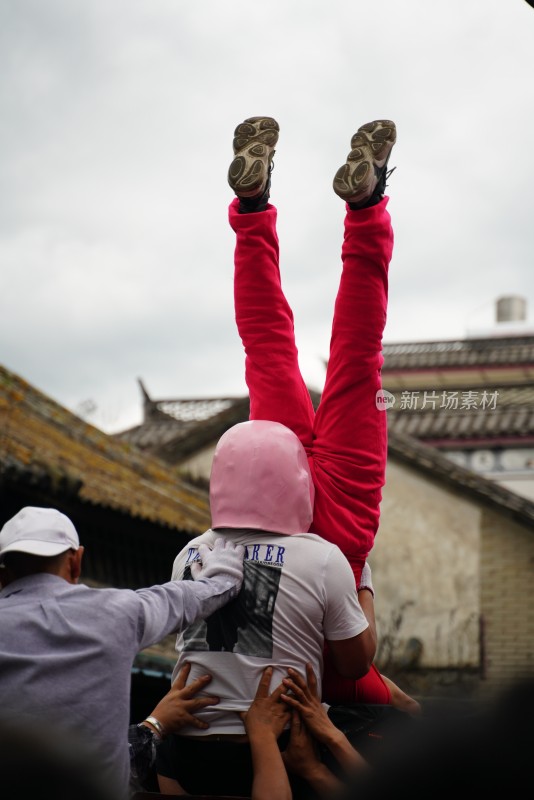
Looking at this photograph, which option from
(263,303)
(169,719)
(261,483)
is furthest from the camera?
(263,303)

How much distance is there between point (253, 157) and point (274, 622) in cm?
131

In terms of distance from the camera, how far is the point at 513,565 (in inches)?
626

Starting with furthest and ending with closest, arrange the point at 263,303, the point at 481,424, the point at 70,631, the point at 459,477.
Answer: the point at 481,424
the point at 459,477
the point at 263,303
the point at 70,631

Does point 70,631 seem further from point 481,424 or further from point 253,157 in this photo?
point 481,424

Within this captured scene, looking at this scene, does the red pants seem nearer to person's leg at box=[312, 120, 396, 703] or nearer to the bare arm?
person's leg at box=[312, 120, 396, 703]

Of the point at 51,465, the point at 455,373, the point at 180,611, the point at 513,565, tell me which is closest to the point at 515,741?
the point at 180,611

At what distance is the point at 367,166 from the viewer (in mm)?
2979

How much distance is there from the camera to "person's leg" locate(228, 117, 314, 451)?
3.17m

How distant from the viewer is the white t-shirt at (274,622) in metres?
2.81

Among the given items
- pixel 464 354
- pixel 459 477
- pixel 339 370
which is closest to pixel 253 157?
pixel 339 370

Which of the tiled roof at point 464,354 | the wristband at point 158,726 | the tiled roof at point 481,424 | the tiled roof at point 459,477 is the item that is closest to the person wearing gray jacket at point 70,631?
the wristband at point 158,726

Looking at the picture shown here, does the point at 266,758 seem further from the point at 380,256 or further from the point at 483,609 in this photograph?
the point at 483,609

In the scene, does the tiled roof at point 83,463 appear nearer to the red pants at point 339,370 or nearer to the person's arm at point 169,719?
the red pants at point 339,370

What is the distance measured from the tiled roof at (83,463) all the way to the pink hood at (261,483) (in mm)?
4290
